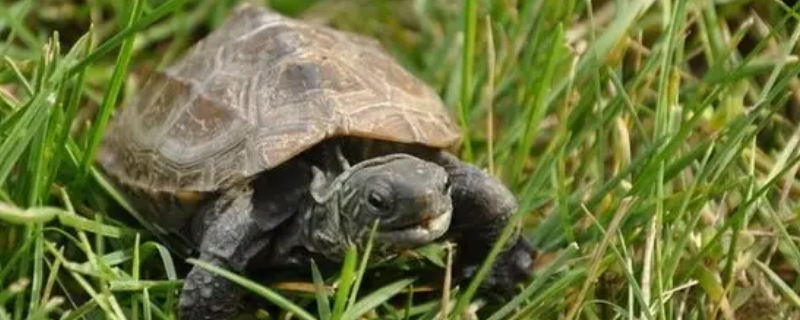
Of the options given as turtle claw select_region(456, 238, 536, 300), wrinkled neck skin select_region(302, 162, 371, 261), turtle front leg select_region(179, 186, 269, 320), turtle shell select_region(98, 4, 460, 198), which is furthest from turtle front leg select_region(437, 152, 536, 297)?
turtle front leg select_region(179, 186, 269, 320)

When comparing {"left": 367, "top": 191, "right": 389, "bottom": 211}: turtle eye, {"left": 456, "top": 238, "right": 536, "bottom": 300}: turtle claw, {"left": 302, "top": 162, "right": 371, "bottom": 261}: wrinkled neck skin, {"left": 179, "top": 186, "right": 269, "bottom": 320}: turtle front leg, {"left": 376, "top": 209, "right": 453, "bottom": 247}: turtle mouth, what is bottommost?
{"left": 456, "top": 238, "right": 536, "bottom": 300}: turtle claw

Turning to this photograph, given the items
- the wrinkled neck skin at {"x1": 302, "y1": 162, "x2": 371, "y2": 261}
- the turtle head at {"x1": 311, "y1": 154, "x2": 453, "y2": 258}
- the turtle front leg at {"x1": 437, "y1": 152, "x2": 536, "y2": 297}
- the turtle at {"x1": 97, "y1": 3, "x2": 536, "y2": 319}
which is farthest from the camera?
the turtle front leg at {"x1": 437, "y1": 152, "x2": 536, "y2": 297}

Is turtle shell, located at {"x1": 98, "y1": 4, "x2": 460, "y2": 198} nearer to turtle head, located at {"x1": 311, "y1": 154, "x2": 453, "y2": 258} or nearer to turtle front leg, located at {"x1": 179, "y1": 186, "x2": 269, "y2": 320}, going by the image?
turtle front leg, located at {"x1": 179, "y1": 186, "x2": 269, "y2": 320}

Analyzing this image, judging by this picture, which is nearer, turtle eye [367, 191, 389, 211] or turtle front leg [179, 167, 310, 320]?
turtle eye [367, 191, 389, 211]

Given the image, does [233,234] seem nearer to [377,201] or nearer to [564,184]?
[377,201]

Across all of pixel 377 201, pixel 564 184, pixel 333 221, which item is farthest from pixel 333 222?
pixel 564 184

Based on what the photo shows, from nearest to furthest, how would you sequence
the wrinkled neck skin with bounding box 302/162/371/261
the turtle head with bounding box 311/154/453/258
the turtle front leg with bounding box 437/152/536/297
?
the turtle head with bounding box 311/154/453/258 < the wrinkled neck skin with bounding box 302/162/371/261 < the turtle front leg with bounding box 437/152/536/297

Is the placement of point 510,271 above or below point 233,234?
below
